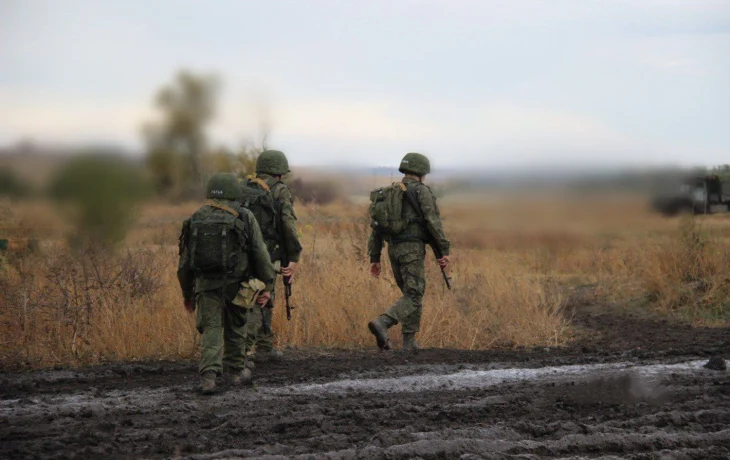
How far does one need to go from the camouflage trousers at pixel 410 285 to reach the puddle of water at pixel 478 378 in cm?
129

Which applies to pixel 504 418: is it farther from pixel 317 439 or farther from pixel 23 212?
pixel 23 212

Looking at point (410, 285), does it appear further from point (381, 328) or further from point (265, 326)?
point (265, 326)

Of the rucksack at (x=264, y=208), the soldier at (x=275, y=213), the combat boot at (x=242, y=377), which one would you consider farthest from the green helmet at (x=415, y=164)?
the combat boot at (x=242, y=377)

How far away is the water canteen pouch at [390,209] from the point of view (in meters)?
10.1

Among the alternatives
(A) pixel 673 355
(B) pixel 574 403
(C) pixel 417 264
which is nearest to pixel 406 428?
(B) pixel 574 403

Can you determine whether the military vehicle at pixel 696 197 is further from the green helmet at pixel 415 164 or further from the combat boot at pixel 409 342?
the combat boot at pixel 409 342

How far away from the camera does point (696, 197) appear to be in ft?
42.5

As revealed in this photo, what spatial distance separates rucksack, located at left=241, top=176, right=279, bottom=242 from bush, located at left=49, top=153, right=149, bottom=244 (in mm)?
1063

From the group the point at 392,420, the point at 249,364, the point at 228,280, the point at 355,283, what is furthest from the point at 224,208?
the point at 355,283

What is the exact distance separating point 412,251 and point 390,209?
0.53 m

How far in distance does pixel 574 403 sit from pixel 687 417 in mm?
952

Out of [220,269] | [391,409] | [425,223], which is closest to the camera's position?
[391,409]

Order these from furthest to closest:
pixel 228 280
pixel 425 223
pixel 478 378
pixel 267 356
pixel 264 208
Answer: pixel 425 223 < pixel 267 356 < pixel 264 208 < pixel 478 378 < pixel 228 280

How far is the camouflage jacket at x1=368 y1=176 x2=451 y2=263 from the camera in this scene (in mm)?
10047
